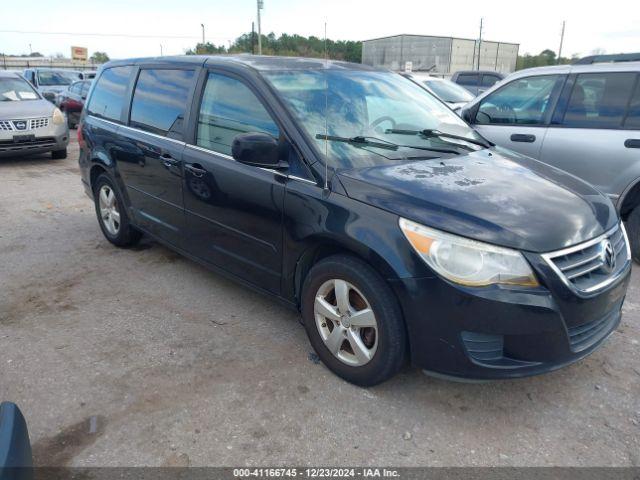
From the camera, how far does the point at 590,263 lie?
2.60 meters

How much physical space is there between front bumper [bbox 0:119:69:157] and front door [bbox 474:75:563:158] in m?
7.91

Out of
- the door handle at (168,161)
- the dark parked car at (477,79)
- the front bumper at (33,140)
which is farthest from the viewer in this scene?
the dark parked car at (477,79)

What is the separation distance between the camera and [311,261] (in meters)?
3.01

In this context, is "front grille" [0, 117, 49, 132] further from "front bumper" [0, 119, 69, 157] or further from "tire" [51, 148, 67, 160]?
"tire" [51, 148, 67, 160]

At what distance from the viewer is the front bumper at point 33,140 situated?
9.19 metres

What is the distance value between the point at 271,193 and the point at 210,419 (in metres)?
1.32

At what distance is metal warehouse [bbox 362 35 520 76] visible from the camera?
53.6 meters

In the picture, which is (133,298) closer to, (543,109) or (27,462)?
(27,462)

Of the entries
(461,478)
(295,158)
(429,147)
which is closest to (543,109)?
(429,147)

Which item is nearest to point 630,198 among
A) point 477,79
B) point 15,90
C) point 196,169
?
point 196,169

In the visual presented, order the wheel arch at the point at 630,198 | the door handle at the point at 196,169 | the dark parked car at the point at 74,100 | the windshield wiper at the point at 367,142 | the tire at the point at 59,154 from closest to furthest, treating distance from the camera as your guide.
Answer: the windshield wiper at the point at 367,142
the door handle at the point at 196,169
the wheel arch at the point at 630,198
the tire at the point at 59,154
the dark parked car at the point at 74,100

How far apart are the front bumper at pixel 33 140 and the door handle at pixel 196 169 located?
721 cm

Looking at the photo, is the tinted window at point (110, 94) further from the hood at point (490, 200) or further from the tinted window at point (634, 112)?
the tinted window at point (634, 112)

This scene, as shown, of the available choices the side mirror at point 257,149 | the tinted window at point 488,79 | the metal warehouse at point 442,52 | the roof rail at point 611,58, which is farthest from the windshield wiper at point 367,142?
the metal warehouse at point 442,52
